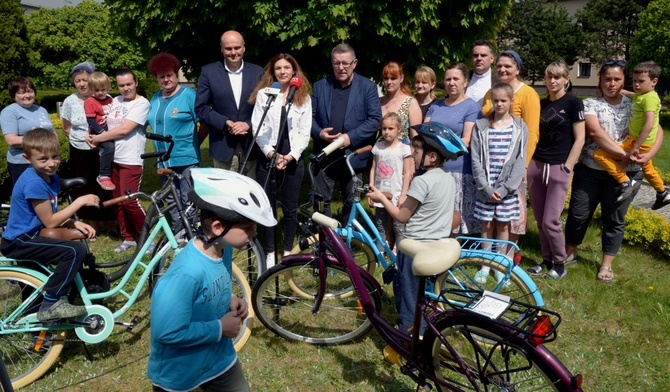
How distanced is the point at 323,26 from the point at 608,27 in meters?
38.7

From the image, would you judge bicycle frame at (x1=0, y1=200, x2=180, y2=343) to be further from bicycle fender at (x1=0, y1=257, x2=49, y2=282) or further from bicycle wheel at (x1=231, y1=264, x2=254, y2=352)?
bicycle wheel at (x1=231, y1=264, x2=254, y2=352)

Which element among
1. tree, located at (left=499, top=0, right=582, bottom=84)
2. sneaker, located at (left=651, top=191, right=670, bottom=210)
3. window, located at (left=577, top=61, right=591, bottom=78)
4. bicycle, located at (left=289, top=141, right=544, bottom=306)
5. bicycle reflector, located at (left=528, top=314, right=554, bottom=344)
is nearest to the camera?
bicycle reflector, located at (left=528, top=314, right=554, bottom=344)

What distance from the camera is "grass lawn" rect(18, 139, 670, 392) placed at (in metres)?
3.83

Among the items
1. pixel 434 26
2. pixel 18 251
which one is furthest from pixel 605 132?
pixel 18 251

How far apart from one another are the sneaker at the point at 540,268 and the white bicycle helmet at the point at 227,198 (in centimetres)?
387

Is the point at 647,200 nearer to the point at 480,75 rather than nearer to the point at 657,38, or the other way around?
the point at 480,75

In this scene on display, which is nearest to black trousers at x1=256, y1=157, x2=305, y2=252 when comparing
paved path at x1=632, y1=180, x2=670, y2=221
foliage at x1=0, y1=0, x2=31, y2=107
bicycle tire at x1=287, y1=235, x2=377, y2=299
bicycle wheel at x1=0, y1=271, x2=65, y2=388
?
bicycle tire at x1=287, y1=235, x2=377, y2=299

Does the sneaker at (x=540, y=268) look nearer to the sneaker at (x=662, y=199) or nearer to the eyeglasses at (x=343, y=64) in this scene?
the sneaker at (x=662, y=199)

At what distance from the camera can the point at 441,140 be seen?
3467 mm

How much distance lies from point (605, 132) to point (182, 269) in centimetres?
436

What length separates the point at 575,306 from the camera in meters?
4.88

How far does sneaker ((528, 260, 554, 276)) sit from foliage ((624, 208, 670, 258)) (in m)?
1.39

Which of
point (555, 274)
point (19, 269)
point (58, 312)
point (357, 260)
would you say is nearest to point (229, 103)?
point (357, 260)

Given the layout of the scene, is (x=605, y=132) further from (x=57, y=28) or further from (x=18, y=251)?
(x=57, y=28)
